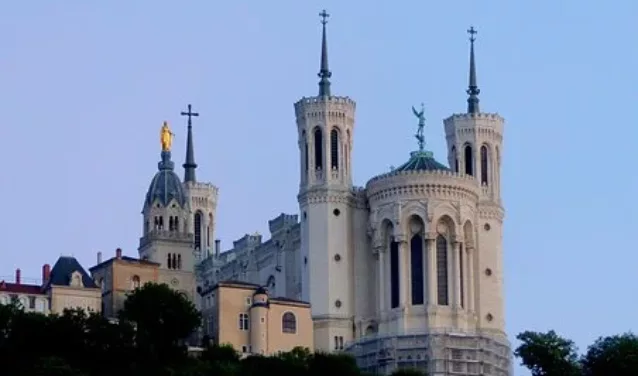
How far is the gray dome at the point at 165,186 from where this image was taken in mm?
136750

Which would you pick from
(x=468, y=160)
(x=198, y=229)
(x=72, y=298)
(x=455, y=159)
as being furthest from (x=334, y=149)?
(x=198, y=229)

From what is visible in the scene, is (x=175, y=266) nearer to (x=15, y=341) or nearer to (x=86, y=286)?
(x=86, y=286)

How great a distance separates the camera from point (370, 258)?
13012 centimetres

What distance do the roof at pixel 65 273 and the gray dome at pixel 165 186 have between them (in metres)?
13.0

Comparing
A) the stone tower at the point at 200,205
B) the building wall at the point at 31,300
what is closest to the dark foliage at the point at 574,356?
the building wall at the point at 31,300

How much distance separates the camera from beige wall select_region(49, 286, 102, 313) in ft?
397

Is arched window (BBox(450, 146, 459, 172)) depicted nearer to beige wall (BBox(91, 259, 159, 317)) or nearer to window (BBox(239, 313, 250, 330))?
window (BBox(239, 313, 250, 330))

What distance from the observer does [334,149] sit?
5182 inches

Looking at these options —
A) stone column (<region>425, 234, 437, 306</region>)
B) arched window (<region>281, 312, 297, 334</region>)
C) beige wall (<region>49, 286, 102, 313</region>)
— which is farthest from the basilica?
beige wall (<region>49, 286, 102, 313</region>)

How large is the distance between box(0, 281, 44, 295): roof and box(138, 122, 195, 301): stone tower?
9880mm

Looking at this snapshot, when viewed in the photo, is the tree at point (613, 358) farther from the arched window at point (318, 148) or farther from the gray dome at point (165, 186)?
the gray dome at point (165, 186)

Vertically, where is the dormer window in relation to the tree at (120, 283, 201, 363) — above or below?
above

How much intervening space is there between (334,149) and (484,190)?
10.5 meters

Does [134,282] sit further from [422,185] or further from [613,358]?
[613,358]
